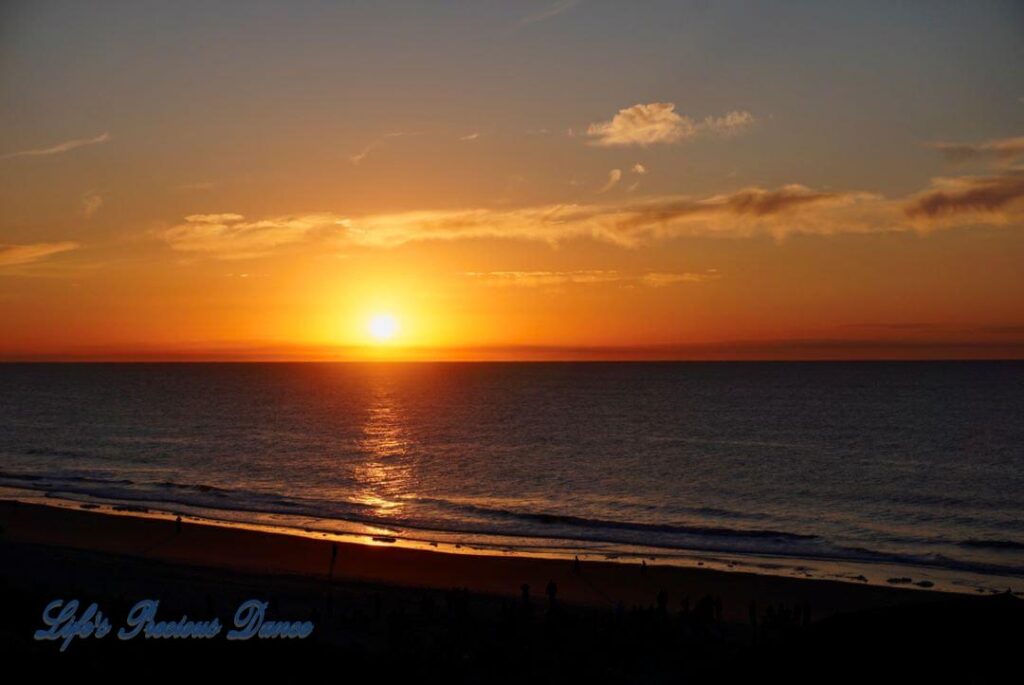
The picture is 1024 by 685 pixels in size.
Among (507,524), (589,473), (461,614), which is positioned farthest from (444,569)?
(589,473)

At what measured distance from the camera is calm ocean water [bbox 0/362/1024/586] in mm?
45781

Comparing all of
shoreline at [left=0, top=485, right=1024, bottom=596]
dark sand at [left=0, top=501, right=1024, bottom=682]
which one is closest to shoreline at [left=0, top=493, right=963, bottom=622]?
dark sand at [left=0, top=501, right=1024, bottom=682]

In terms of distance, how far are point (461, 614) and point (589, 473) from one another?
1849 inches

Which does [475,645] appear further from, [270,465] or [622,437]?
[622,437]

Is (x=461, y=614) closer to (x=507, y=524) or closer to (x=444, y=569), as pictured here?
(x=444, y=569)

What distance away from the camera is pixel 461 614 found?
2364 centimetres

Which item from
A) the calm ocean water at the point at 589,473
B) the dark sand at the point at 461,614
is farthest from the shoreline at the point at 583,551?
the dark sand at the point at 461,614

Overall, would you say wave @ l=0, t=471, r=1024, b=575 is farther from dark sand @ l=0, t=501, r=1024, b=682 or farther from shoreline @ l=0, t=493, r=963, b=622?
dark sand @ l=0, t=501, r=1024, b=682

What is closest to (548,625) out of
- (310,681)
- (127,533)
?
(310,681)

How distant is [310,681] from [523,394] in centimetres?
17439

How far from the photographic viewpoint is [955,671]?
12.5 m

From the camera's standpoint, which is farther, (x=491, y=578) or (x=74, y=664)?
(x=491, y=578)

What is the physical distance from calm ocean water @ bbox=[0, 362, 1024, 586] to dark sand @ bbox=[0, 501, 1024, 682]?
276 inches

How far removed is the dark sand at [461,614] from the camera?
13633 millimetres
